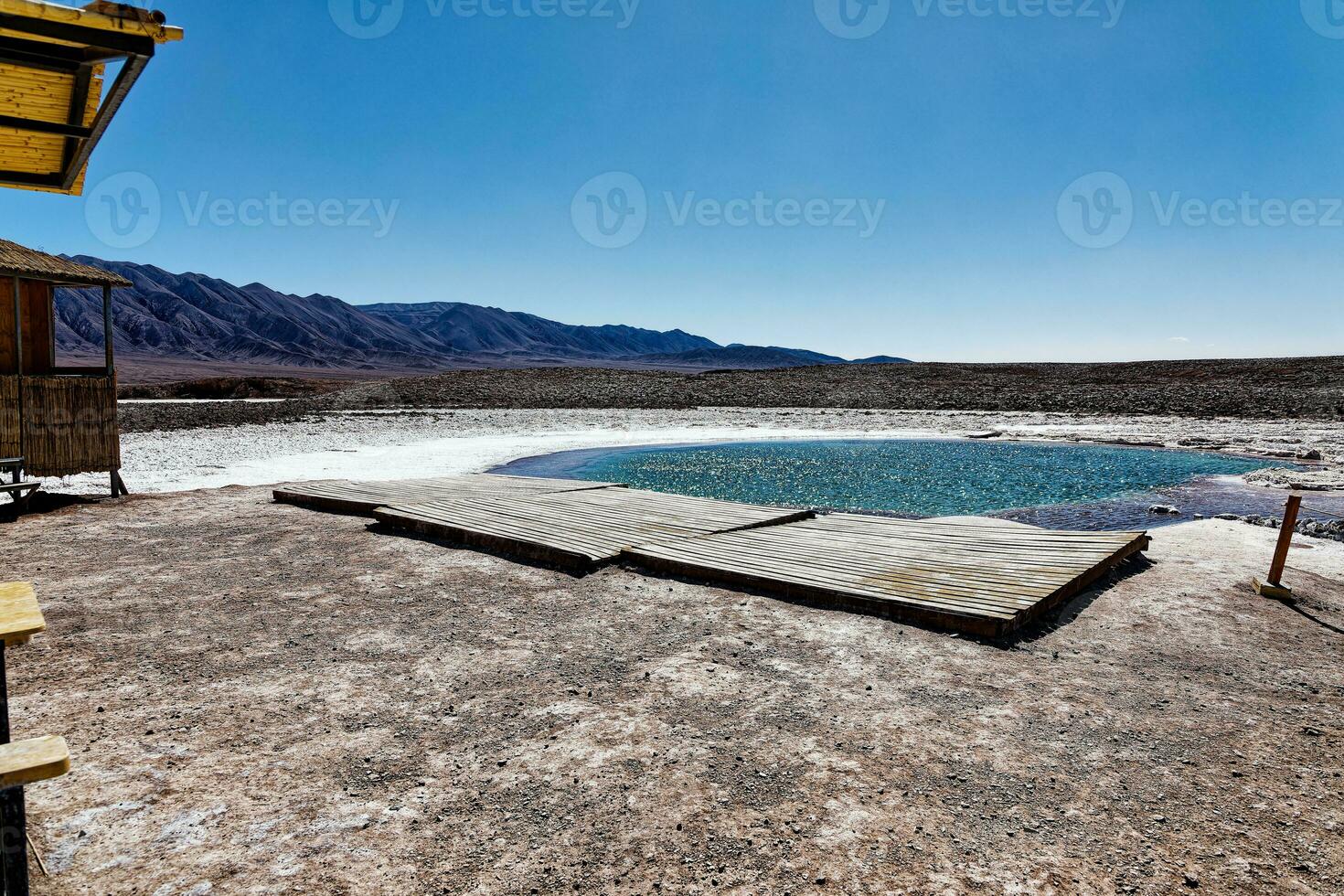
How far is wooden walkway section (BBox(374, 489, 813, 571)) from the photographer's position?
7.86 m

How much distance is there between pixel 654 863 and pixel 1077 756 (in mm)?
2379

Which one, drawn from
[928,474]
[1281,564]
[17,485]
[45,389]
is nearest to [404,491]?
[17,485]

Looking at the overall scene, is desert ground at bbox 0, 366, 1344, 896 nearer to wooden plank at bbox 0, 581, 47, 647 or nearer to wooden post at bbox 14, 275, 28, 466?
wooden plank at bbox 0, 581, 47, 647

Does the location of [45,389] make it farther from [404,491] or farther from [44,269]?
[404,491]

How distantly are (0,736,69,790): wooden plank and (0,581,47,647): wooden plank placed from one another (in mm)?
360

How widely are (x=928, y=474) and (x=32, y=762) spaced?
60.1 feet

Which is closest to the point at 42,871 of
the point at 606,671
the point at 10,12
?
the point at 606,671

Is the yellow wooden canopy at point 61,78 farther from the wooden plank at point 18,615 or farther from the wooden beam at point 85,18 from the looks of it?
the wooden plank at point 18,615

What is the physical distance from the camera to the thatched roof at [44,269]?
10.9 m

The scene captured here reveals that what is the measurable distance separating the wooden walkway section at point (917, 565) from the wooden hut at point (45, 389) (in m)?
9.78

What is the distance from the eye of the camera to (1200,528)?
1038cm

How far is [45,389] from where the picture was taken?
11.2 metres

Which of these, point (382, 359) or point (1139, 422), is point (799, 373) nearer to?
point (1139, 422)

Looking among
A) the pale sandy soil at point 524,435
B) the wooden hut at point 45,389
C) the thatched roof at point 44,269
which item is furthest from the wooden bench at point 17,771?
the pale sandy soil at point 524,435
